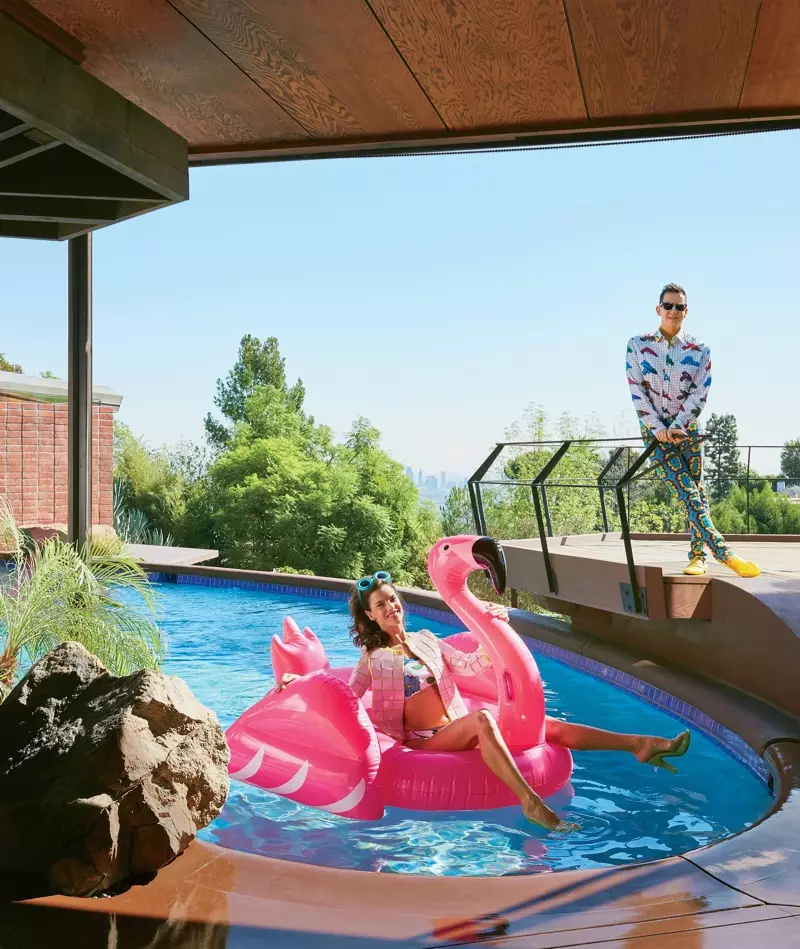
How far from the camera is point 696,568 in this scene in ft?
15.5

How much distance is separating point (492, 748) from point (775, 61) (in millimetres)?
2476

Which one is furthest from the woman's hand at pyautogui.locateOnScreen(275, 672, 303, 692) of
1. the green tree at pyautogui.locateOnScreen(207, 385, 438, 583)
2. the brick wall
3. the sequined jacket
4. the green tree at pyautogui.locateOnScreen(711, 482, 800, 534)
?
the green tree at pyautogui.locateOnScreen(207, 385, 438, 583)

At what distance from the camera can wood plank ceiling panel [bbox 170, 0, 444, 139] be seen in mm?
2646

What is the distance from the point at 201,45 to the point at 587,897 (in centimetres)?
265

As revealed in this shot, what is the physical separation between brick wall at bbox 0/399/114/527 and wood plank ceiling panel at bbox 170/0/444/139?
10.1m

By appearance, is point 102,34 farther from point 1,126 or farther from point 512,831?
point 512,831

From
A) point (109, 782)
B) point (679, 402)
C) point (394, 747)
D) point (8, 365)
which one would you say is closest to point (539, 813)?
point (394, 747)

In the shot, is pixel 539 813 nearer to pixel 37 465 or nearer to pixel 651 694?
pixel 651 694

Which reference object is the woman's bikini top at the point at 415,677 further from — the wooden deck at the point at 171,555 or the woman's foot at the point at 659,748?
the wooden deck at the point at 171,555

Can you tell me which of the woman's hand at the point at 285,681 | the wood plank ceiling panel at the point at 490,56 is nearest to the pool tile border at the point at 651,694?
the woman's hand at the point at 285,681

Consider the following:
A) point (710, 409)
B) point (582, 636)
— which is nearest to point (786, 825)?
point (582, 636)

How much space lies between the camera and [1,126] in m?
2.79

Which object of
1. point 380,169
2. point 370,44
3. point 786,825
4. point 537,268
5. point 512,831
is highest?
point 380,169

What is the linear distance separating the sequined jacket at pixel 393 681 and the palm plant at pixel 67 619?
857 millimetres
